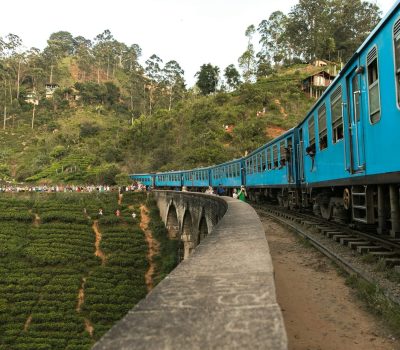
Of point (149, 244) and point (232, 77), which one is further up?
point (232, 77)

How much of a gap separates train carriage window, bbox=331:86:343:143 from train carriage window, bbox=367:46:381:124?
1.40 meters

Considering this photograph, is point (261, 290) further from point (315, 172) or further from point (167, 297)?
point (315, 172)

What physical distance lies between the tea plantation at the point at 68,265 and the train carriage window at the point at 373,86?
56.2 ft

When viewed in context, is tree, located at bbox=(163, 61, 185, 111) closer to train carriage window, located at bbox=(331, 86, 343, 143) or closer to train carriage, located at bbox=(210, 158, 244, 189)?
train carriage, located at bbox=(210, 158, 244, 189)

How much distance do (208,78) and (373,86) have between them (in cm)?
7307

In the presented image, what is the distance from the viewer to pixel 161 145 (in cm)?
6075

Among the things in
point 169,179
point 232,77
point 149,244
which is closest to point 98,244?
point 149,244

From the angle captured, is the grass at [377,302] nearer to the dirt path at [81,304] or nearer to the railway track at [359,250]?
the railway track at [359,250]

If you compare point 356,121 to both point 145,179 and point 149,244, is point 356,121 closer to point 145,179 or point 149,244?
point 149,244

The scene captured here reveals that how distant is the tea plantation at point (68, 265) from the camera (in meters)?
19.4

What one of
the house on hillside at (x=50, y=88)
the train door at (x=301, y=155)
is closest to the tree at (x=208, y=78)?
the house on hillside at (x=50, y=88)

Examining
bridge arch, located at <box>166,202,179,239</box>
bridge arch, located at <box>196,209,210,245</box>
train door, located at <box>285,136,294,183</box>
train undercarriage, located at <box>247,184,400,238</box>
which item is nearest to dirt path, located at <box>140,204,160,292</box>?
bridge arch, located at <box>166,202,179,239</box>

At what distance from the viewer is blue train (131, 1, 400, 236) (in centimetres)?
457

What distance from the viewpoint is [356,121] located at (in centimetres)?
586
